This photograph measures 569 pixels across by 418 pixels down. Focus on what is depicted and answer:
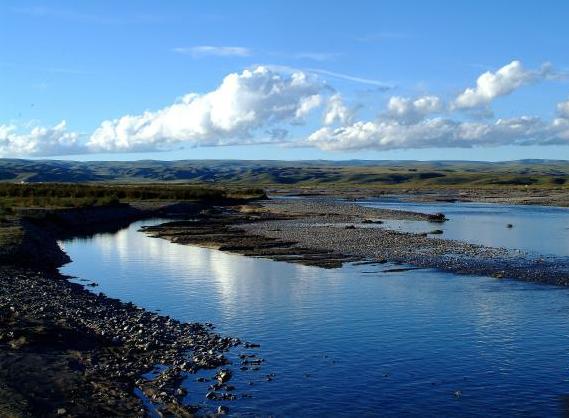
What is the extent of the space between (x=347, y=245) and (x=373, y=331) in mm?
28969

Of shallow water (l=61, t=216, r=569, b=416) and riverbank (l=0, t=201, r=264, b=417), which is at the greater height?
riverbank (l=0, t=201, r=264, b=417)

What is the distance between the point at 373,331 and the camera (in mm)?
26641

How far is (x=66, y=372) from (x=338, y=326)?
37.8 feet

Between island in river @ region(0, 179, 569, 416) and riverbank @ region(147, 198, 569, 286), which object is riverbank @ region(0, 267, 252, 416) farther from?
riverbank @ region(147, 198, 569, 286)

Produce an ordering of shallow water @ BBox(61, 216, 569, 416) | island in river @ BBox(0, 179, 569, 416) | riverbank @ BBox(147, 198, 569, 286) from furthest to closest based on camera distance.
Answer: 1. riverbank @ BBox(147, 198, 569, 286)
2. shallow water @ BBox(61, 216, 569, 416)
3. island in river @ BBox(0, 179, 569, 416)

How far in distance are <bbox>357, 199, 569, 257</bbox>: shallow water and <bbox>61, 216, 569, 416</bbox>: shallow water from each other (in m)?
19.1

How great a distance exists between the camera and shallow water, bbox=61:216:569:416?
1916 centimetres

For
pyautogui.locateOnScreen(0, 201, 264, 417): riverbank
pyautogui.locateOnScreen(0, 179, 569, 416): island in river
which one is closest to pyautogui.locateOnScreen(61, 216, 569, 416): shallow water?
pyautogui.locateOnScreen(0, 201, 264, 417): riverbank

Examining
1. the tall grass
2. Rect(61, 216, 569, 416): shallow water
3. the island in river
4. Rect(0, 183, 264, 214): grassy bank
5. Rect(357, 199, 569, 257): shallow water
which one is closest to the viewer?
the island in river

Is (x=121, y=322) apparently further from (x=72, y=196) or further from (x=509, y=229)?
(x=72, y=196)

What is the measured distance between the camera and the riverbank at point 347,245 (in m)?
43.3

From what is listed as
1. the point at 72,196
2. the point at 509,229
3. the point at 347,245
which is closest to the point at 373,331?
the point at 347,245

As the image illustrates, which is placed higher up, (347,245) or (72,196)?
(72,196)

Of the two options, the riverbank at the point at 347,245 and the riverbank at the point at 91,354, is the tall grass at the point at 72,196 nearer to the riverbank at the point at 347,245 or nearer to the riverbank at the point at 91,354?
the riverbank at the point at 347,245
